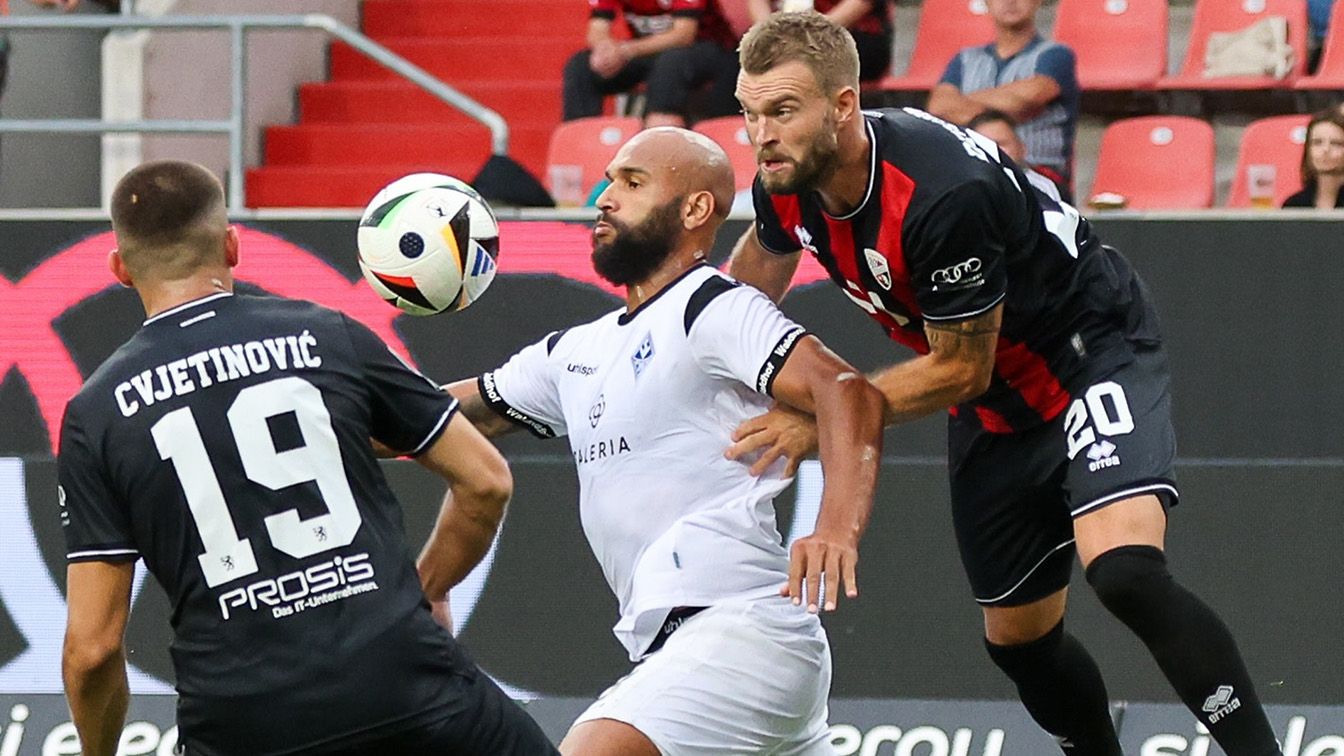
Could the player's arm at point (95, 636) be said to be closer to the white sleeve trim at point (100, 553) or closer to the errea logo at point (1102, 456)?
the white sleeve trim at point (100, 553)

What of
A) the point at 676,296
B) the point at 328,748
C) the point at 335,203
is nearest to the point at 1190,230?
the point at 676,296

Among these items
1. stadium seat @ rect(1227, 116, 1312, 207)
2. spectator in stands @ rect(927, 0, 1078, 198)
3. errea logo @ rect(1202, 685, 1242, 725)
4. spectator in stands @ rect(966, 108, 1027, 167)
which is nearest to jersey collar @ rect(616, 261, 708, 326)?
errea logo @ rect(1202, 685, 1242, 725)

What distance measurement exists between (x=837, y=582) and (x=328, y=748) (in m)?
1.18

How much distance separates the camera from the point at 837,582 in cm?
434

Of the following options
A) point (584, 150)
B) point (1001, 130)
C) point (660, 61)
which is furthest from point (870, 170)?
point (584, 150)

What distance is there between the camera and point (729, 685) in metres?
4.51

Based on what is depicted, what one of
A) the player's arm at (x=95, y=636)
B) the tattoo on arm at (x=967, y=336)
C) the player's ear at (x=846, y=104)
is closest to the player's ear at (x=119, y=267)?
the player's arm at (x=95, y=636)

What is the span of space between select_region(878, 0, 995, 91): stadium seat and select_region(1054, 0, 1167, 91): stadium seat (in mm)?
421

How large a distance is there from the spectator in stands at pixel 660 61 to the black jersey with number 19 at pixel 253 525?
5.44 metres

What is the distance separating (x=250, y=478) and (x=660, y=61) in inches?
240

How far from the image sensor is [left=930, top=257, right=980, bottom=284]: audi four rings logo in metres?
4.87

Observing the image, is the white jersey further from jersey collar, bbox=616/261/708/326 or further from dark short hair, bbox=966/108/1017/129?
dark short hair, bbox=966/108/1017/129

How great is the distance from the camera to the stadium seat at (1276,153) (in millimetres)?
9141

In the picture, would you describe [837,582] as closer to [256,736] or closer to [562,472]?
[256,736]
